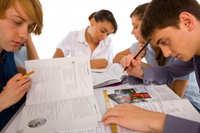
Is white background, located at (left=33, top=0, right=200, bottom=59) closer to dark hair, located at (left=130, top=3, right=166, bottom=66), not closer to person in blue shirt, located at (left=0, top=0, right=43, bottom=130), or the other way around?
dark hair, located at (left=130, top=3, right=166, bottom=66)

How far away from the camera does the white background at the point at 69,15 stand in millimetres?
2373

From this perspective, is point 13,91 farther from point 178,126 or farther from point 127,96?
point 178,126

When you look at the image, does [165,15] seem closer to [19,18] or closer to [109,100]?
[109,100]

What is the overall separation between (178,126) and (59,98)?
495mm

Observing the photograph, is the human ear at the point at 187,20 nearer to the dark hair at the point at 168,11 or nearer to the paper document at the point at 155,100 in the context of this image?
the dark hair at the point at 168,11

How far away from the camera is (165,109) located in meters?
0.56

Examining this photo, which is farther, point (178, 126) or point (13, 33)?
point (13, 33)

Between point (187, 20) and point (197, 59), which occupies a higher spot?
point (187, 20)

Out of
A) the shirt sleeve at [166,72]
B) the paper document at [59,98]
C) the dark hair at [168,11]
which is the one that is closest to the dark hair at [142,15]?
the shirt sleeve at [166,72]

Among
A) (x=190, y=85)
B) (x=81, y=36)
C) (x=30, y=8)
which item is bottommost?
(x=190, y=85)

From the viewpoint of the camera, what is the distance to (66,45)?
1.60 metres

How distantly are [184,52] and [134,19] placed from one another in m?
0.71

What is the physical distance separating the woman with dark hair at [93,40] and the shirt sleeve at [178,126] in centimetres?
103

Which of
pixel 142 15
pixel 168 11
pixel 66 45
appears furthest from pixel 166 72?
pixel 66 45
